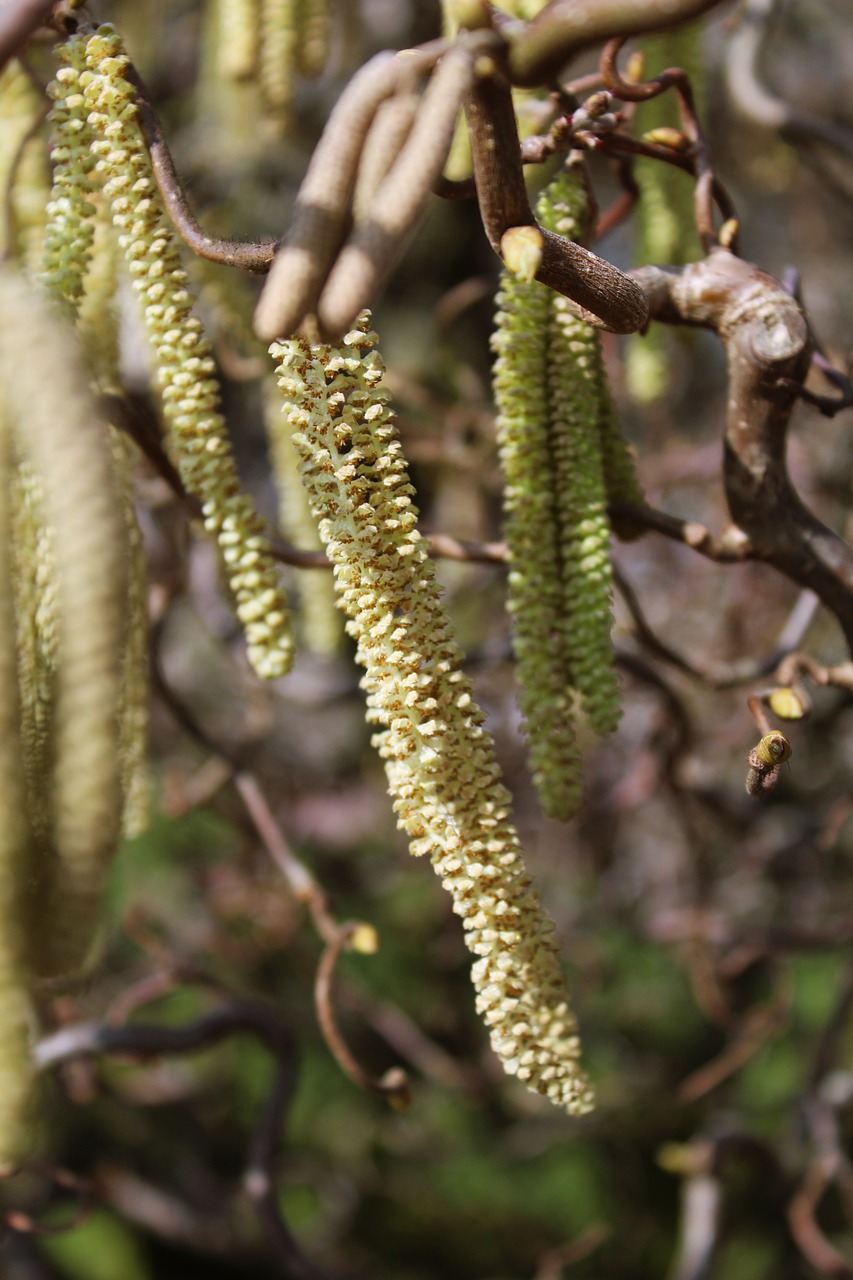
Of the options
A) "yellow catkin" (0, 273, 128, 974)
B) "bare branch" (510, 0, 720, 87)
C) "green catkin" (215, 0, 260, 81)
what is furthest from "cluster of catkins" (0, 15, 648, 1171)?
"green catkin" (215, 0, 260, 81)

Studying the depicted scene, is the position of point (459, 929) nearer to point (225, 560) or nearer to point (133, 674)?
point (133, 674)

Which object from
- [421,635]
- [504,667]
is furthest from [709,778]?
[421,635]

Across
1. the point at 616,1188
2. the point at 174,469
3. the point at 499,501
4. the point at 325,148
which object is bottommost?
the point at 616,1188

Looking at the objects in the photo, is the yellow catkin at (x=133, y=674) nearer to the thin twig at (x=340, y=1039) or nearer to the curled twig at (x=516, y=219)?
the thin twig at (x=340, y=1039)

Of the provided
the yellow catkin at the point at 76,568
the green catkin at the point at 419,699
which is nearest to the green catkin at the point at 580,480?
the green catkin at the point at 419,699

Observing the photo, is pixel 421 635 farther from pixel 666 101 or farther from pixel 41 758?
pixel 666 101

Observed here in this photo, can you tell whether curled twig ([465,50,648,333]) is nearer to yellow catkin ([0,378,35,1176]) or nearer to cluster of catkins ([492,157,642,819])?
cluster of catkins ([492,157,642,819])
